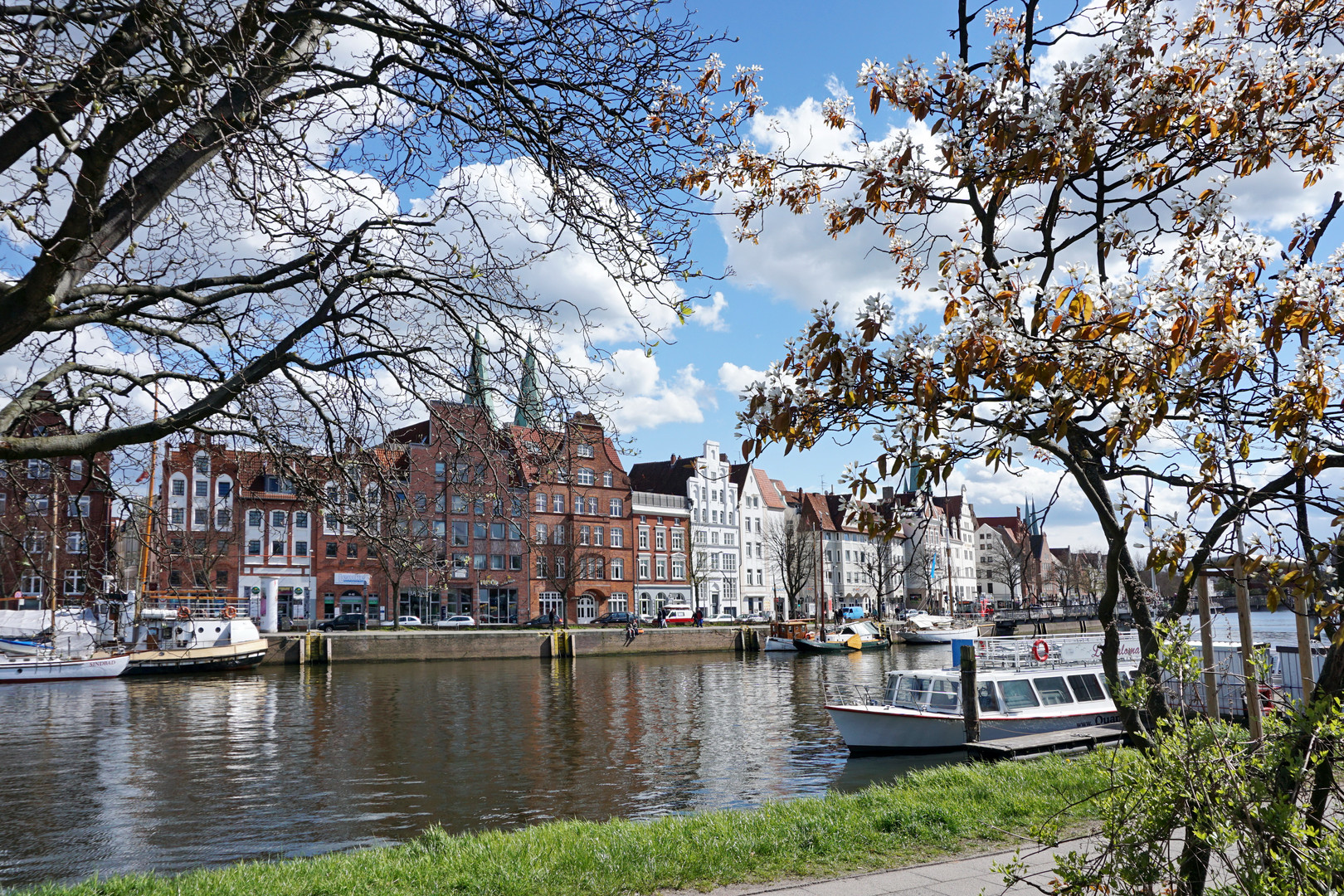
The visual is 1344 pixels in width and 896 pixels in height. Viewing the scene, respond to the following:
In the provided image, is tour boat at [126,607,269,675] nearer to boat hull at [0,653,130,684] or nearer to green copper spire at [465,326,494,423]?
boat hull at [0,653,130,684]

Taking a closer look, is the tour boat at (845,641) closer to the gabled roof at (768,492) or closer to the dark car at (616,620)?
the dark car at (616,620)

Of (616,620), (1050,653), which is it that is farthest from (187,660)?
(1050,653)

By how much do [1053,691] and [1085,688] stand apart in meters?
1.17

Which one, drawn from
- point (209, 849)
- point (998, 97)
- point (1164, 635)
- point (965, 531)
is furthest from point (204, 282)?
point (965, 531)

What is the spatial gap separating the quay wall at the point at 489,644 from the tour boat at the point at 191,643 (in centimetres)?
242

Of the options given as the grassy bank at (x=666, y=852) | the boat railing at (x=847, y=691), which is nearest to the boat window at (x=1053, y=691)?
the boat railing at (x=847, y=691)

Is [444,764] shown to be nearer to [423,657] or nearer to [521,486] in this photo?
[521,486]

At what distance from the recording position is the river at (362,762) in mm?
15953

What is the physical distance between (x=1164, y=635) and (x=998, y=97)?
2.81 m

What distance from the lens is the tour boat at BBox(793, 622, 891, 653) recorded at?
63031 mm

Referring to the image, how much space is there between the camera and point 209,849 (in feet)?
48.0

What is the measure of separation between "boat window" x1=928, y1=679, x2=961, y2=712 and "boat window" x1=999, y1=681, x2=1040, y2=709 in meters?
1.08

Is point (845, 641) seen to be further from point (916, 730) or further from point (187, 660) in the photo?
point (916, 730)

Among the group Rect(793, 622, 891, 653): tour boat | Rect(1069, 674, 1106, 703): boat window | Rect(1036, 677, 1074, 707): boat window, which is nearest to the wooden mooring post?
Rect(1036, 677, 1074, 707): boat window
